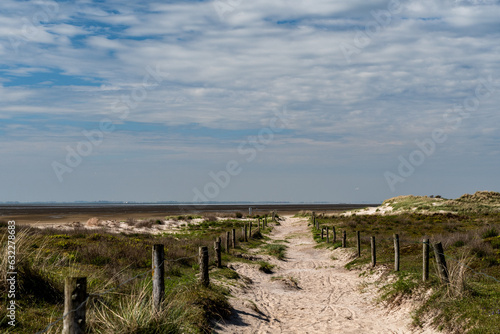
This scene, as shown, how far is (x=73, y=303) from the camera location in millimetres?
4676

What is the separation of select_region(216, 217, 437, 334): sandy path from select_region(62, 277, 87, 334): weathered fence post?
16.0 ft

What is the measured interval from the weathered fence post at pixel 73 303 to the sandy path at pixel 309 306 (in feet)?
16.0

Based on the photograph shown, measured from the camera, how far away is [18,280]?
767cm

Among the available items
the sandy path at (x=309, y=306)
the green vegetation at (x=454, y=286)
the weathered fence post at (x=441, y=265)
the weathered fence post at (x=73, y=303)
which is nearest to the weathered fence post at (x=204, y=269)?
the sandy path at (x=309, y=306)

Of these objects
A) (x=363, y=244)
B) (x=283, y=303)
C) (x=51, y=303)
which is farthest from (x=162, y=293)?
(x=363, y=244)

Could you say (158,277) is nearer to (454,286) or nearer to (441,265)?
(454,286)

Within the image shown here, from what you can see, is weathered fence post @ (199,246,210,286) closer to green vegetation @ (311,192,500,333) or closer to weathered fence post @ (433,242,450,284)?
green vegetation @ (311,192,500,333)

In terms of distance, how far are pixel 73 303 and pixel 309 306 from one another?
938 cm

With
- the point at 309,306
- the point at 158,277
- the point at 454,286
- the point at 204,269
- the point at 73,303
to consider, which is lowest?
the point at 309,306

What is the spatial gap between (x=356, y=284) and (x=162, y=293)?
388 inches

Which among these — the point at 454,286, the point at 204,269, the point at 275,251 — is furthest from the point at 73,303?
the point at 275,251

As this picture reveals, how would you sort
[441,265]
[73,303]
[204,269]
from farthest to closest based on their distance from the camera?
[204,269] → [441,265] → [73,303]

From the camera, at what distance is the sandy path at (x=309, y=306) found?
10383mm

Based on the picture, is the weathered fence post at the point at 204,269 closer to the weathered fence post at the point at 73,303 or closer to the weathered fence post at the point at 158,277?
the weathered fence post at the point at 158,277
